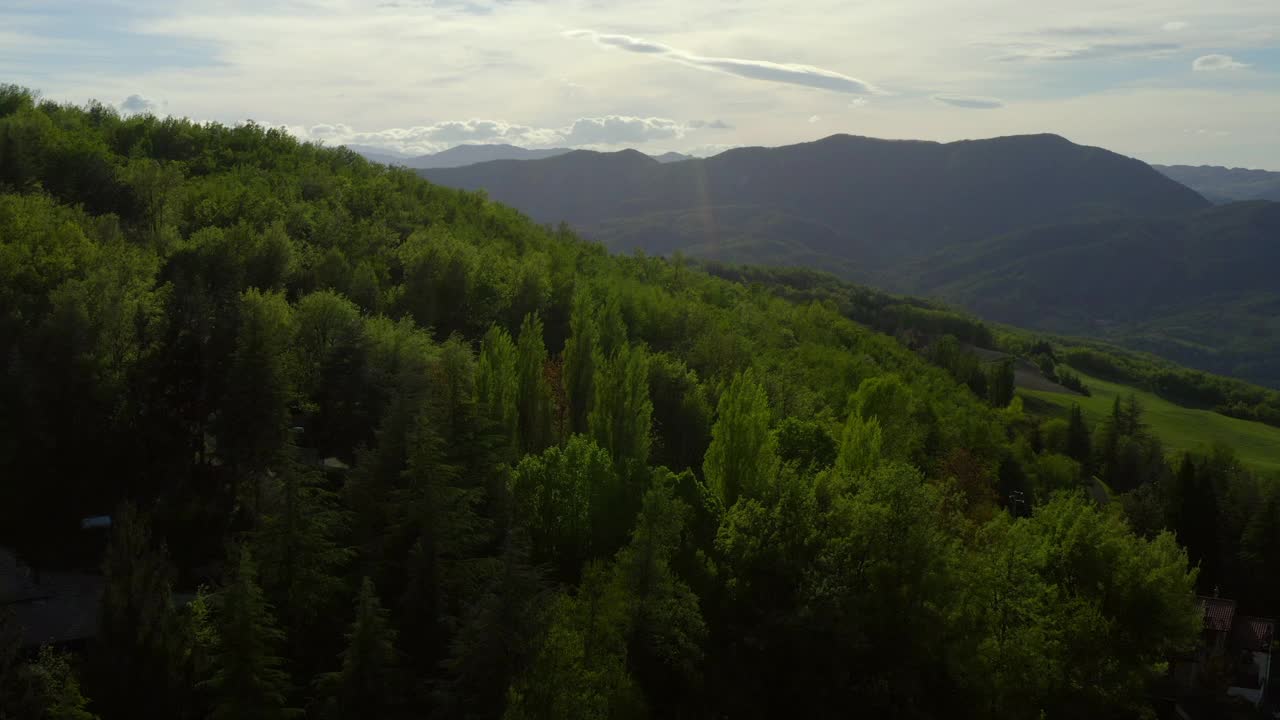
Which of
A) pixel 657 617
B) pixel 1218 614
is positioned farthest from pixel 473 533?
pixel 1218 614

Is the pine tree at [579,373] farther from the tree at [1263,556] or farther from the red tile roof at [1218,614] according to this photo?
the tree at [1263,556]

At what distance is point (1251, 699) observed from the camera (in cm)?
5056

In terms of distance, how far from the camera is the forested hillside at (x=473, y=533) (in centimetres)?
2720

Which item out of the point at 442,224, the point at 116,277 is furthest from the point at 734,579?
the point at 442,224

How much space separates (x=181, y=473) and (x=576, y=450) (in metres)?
19.3

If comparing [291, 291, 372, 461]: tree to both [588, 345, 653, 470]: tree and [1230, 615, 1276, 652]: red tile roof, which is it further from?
[1230, 615, 1276, 652]: red tile roof

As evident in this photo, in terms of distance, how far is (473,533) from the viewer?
34406mm

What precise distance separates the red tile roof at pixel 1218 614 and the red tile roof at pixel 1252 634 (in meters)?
0.89

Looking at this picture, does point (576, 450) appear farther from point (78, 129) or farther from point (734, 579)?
point (78, 129)

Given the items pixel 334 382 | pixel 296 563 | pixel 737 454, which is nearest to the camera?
pixel 296 563

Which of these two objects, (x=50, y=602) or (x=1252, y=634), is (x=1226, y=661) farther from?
(x=50, y=602)

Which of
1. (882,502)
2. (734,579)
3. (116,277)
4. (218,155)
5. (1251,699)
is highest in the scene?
(218,155)

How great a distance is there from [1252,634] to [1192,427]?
102m

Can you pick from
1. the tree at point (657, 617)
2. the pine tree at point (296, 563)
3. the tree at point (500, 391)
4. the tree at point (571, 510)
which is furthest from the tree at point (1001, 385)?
the pine tree at point (296, 563)
